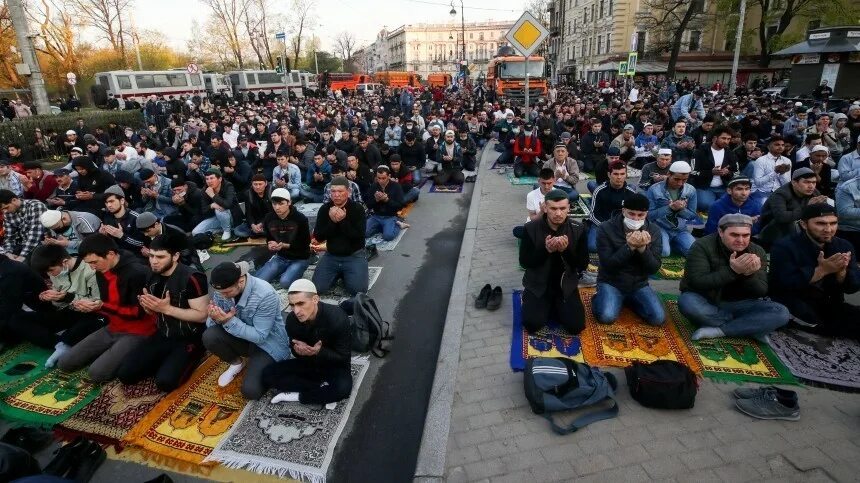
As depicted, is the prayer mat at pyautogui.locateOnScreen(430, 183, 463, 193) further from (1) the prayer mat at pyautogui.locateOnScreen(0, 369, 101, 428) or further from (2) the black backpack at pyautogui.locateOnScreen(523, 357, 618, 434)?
(1) the prayer mat at pyautogui.locateOnScreen(0, 369, 101, 428)

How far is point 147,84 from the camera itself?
32438 mm

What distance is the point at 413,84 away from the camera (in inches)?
2126

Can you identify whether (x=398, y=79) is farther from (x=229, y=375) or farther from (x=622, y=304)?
(x=229, y=375)

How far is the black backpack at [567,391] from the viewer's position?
3.80 metres

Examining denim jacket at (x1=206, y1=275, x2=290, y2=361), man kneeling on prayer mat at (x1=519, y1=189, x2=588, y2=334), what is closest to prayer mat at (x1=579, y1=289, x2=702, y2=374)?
man kneeling on prayer mat at (x1=519, y1=189, x2=588, y2=334)

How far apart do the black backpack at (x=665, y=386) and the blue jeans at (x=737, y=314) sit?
121 cm

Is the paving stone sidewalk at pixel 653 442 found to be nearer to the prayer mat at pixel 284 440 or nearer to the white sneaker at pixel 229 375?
the prayer mat at pixel 284 440

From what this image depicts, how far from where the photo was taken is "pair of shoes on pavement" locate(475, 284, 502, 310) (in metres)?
5.70

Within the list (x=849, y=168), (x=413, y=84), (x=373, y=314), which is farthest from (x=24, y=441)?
(x=413, y=84)

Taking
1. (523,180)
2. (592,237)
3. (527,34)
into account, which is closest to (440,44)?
(523,180)

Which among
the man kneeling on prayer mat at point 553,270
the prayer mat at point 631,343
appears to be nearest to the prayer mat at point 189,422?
the man kneeling on prayer mat at point 553,270

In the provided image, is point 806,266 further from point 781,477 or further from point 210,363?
point 210,363

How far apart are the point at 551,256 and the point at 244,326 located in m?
3.31

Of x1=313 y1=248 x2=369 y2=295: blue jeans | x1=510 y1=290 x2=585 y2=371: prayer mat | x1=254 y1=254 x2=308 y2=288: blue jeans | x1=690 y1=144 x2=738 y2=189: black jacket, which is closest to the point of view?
x1=510 y1=290 x2=585 y2=371: prayer mat
